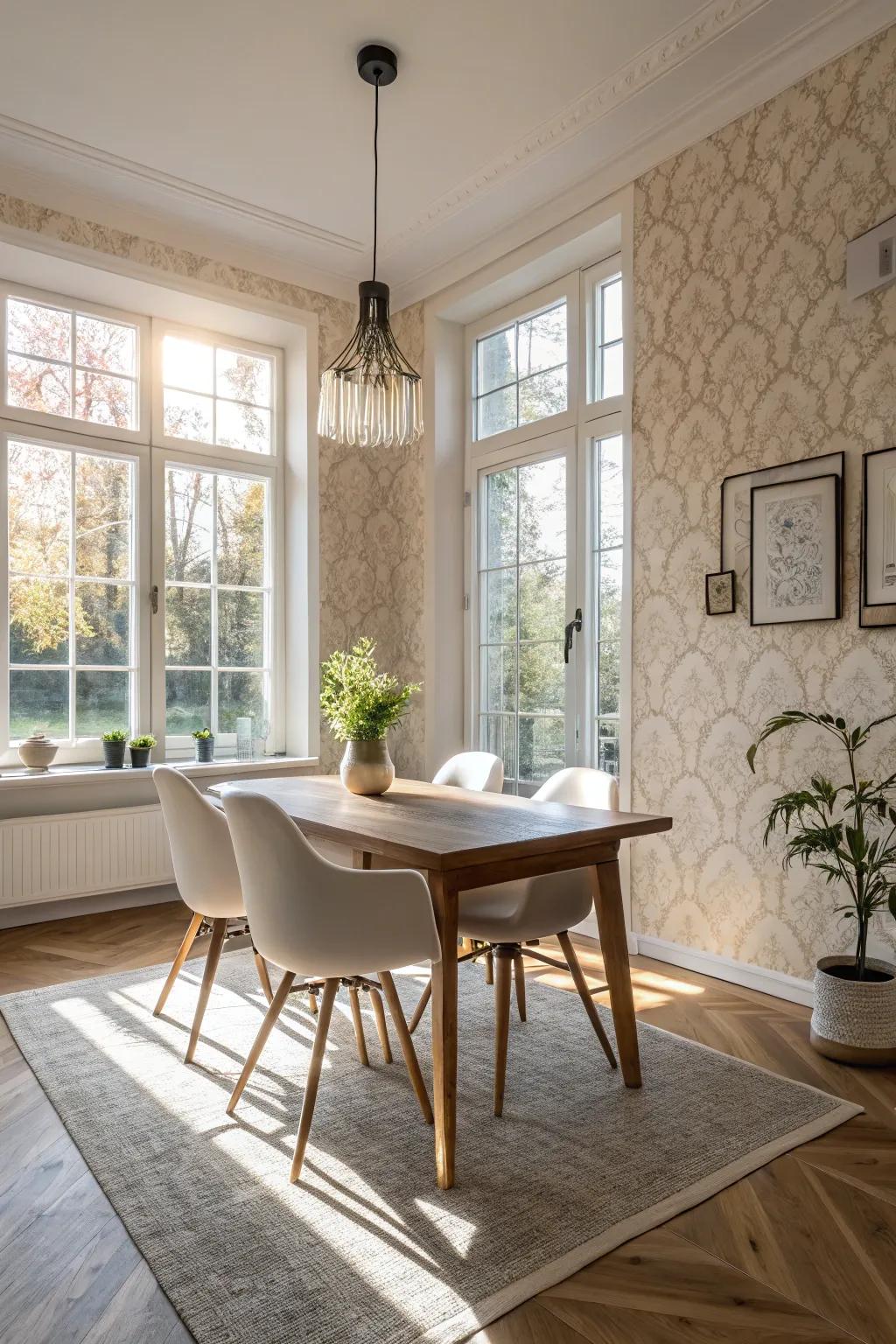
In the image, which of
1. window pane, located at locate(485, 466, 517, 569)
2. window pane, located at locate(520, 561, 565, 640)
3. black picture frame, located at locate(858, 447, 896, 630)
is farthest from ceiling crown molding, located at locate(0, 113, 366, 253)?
black picture frame, located at locate(858, 447, 896, 630)

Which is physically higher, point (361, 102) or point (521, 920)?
point (361, 102)

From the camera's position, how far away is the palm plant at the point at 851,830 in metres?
2.64

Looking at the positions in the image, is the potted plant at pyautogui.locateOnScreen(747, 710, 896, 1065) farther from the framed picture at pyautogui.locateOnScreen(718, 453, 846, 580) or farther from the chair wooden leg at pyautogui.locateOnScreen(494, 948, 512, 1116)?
the chair wooden leg at pyautogui.locateOnScreen(494, 948, 512, 1116)

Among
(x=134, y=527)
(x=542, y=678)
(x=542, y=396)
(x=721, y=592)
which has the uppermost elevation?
(x=542, y=396)

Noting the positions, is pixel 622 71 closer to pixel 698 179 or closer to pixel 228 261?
pixel 698 179

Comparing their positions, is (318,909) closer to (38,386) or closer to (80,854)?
(80,854)

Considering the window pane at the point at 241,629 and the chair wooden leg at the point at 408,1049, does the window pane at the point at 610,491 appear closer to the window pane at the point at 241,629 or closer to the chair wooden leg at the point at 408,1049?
the window pane at the point at 241,629

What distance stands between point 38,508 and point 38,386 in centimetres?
59

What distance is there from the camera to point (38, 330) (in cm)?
436

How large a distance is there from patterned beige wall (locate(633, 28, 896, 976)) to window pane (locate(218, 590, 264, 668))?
7.57 ft

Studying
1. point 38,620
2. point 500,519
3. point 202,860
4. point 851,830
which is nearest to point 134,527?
point 38,620

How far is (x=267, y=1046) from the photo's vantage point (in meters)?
2.71

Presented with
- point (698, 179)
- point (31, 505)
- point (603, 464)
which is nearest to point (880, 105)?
point (698, 179)

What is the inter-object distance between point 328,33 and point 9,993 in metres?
3.53
